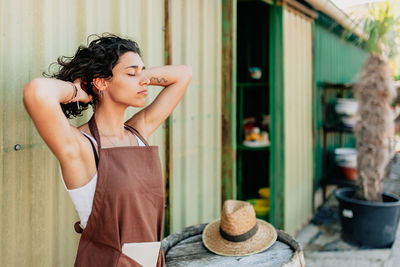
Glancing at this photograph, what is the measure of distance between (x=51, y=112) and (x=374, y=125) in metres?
4.10

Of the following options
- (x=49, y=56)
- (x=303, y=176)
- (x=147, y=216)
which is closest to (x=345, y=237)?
(x=303, y=176)

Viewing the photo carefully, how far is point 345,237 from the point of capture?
450 cm

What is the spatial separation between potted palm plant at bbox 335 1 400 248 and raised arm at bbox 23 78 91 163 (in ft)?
12.4

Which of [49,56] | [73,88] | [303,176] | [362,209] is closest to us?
[73,88]

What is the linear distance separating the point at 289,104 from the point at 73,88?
3306 millimetres

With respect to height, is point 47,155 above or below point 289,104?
below

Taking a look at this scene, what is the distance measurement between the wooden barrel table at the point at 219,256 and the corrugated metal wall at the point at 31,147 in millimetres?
513

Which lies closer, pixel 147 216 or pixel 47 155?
pixel 147 216

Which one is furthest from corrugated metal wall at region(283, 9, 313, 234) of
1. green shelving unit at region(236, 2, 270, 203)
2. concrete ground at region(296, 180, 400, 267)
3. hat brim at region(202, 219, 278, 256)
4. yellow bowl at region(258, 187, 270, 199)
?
hat brim at region(202, 219, 278, 256)

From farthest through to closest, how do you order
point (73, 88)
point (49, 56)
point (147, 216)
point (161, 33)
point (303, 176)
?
point (303, 176)
point (161, 33)
point (49, 56)
point (147, 216)
point (73, 88)

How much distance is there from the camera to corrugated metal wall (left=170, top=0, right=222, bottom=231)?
266cm

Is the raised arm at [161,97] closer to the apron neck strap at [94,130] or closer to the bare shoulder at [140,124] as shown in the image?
the bare shoulder at [140,124]

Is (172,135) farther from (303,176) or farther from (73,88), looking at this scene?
(303,176)

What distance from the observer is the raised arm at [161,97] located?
5.98 ft
